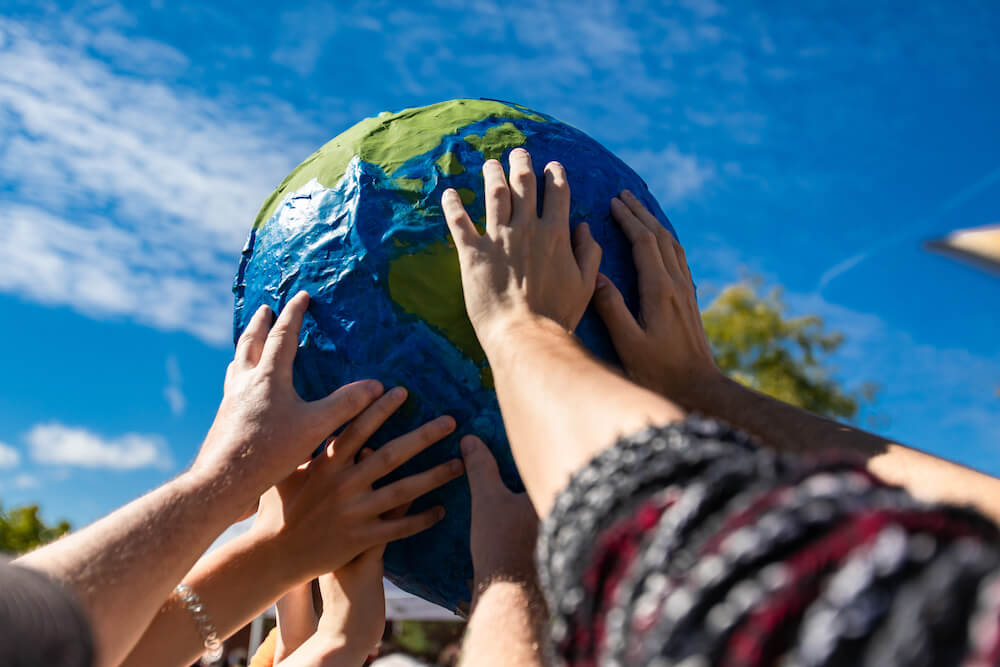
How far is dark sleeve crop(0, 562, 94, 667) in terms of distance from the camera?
1.06m

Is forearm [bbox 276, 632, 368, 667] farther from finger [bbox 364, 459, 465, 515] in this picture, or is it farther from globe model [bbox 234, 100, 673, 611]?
finger [bbox 364, 459, 465, 515]

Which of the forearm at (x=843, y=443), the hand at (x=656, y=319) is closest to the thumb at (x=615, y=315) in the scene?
the hand at (x=656, y=319)

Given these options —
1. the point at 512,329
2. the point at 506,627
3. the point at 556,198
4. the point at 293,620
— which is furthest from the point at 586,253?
the point at 293,620

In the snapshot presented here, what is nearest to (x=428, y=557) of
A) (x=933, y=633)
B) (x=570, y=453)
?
(x=570, y=453)

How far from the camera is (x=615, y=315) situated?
2.36 meters

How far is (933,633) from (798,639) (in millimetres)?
128

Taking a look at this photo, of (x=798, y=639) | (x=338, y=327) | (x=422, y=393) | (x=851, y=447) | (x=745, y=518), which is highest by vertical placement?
(x=338, y=327)

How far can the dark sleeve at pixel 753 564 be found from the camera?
2.55 feet

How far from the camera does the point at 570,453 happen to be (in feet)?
3.99

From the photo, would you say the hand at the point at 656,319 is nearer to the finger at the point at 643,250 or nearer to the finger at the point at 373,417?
the finger at the point at 643,250

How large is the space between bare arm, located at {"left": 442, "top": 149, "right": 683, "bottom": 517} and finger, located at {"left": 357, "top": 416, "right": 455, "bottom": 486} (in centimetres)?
44

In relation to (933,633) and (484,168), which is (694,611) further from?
(484,168)

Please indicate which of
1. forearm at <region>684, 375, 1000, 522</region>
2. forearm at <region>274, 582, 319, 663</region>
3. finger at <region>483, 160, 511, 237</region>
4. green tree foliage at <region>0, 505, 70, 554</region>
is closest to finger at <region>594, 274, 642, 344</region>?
forearm at <region>684, 375, 1000, 522</region>

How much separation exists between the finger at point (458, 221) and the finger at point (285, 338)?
1.75 ft
